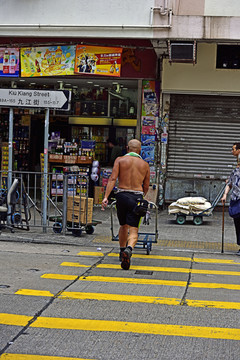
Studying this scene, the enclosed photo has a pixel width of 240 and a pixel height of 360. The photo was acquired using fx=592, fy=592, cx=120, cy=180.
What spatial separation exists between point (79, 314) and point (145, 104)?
9979 millimetres

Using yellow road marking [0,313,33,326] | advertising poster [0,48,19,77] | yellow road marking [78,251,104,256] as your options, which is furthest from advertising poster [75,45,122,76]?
yellow road marking [0,313,33,326]

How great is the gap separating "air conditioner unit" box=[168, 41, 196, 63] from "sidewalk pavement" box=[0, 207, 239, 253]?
148 inches

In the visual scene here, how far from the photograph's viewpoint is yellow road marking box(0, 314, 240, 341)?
17.6 feet

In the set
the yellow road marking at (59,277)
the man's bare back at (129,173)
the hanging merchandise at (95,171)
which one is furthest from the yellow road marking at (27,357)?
the hanging merchandise at (95,171)

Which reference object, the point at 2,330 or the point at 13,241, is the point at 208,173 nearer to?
the point at 13,241

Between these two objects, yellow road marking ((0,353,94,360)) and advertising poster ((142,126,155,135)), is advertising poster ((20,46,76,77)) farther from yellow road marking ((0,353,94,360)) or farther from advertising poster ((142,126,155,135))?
yellow road marking ((0,353,94,360))

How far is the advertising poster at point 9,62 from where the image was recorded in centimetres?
1534

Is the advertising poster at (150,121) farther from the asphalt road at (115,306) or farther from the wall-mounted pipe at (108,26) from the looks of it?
the asphalt road at (115,306)

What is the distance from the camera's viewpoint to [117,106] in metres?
16.5

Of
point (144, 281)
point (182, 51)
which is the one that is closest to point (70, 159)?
point (182, 51)

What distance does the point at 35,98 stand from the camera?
10.9m

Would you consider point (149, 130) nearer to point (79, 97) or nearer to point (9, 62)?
point (79, 97)

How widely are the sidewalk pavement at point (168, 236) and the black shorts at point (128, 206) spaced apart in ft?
5.60

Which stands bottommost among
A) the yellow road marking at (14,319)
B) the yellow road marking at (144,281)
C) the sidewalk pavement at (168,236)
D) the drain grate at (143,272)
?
the sidewalk pavement at (168,236)
